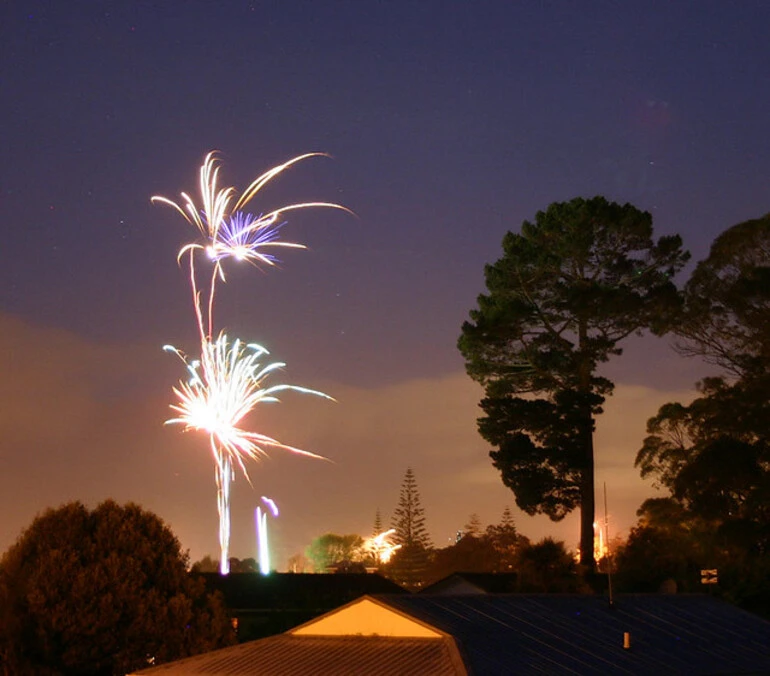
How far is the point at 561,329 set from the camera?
208 feet

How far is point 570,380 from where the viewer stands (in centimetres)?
6253

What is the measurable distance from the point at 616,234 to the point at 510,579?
18.6 metres

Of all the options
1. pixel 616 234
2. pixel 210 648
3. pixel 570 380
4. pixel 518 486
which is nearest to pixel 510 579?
pixel 518 486

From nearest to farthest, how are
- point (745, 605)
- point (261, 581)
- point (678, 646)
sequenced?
1. point (678, 646)
2. point (745, 605)
3. point (261, 581)

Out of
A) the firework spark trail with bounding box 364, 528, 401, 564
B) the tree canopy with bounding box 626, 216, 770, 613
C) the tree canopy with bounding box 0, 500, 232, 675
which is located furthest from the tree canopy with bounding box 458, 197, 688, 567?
the firework spark trail with bounding box 364, 528, 401, 564

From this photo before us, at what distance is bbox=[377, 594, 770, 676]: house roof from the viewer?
84.7 feet

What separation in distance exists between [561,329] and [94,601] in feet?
109

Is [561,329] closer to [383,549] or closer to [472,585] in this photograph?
[472,585]

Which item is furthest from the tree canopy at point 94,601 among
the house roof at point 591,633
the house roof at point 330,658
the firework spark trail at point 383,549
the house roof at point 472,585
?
the firework spark trail at point 383,549

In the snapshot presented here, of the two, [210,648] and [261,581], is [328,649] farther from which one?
[261,581]

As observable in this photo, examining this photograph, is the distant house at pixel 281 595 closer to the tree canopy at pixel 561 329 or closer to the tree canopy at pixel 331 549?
the tree canopy at pixel 561 329

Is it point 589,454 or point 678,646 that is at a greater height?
point 589,454

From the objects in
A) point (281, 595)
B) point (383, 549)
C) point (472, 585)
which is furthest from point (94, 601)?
point (383, 549)

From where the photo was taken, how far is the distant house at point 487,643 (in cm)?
2502
